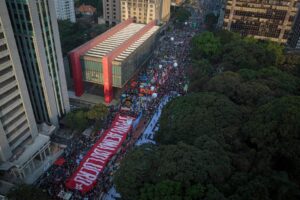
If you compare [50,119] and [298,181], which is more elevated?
[298,181]

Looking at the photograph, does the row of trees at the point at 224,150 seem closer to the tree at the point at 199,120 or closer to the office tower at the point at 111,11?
the tree at the point at 199,120

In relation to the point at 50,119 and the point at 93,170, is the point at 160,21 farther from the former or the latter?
the point at 93,170

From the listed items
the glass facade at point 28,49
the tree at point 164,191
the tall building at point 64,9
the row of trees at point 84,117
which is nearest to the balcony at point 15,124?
the glass facade at point 28,49

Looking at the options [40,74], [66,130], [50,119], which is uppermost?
[40,74]

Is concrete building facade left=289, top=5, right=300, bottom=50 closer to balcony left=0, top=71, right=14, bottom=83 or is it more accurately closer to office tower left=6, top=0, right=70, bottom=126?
office tower left=6, top=0, right=70, bottom=126

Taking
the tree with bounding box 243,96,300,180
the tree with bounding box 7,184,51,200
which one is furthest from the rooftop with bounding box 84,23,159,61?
the tree with bounding box 243,96,300,180

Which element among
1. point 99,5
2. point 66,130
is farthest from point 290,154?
point 99,5

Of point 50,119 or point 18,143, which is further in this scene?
point 50,119
